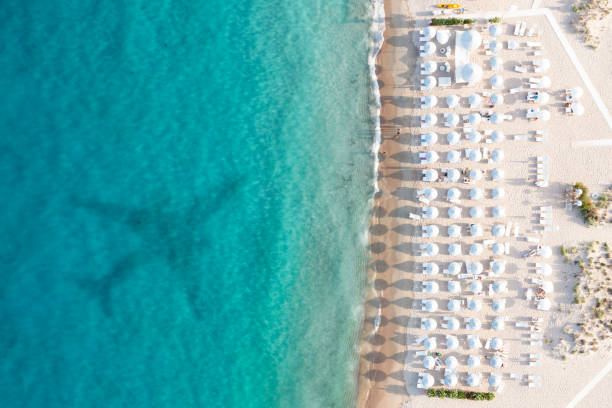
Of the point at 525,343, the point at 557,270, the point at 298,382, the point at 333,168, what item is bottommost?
the point at 298,382

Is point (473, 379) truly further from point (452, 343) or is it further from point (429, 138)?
point (429, 138)

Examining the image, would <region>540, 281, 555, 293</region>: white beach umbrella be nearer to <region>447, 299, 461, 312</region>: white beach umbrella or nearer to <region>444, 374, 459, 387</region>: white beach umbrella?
<region>447, 299, 461, 312</region>: white beach umbrella

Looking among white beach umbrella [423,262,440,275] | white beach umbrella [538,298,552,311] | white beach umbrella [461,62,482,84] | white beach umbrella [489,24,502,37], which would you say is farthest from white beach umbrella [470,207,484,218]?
white beach umbrella [489,24,502,37]

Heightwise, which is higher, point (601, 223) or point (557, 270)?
point (601, 223)

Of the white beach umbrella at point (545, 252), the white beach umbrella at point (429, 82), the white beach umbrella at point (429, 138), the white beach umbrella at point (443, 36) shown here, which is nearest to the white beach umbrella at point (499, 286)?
the white beach umbrella at point (545, 252)

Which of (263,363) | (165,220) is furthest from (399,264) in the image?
(165,220)

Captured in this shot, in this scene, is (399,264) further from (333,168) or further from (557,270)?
(557,270)
